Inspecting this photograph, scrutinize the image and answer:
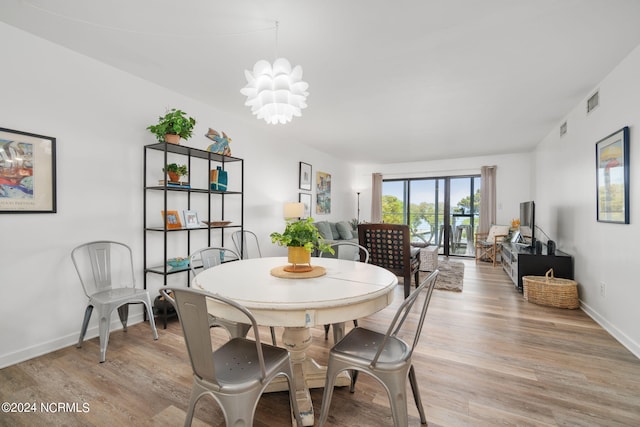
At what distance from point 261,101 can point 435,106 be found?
8.55 feet

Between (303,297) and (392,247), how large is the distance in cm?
254

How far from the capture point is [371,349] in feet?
4.83

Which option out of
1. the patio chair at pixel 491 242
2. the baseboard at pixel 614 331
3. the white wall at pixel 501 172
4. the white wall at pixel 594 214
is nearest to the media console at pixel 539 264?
the white wall at pixel 594 214

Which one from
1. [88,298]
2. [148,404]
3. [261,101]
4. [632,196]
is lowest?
[148,404]

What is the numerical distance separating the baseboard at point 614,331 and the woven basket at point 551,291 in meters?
0.16

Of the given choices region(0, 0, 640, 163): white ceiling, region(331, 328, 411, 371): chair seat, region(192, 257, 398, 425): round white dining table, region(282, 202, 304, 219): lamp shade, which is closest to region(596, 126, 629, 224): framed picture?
region(0, 0, 640, 163): white ceiling

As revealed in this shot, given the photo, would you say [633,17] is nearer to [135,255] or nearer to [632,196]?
[632,196]

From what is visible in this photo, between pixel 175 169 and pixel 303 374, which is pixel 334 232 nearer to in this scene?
pixel 175 169

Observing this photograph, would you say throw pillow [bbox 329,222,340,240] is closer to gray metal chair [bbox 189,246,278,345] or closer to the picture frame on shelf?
the picture frame on shelf

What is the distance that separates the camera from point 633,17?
1978 millimetres

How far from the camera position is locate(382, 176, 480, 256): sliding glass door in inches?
279

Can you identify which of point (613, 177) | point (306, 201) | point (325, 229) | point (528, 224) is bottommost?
point (325, 229)

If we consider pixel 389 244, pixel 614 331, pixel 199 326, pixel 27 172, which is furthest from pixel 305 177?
pixel 199 326

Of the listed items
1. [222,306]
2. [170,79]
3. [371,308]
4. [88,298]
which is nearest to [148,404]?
[222,306]
